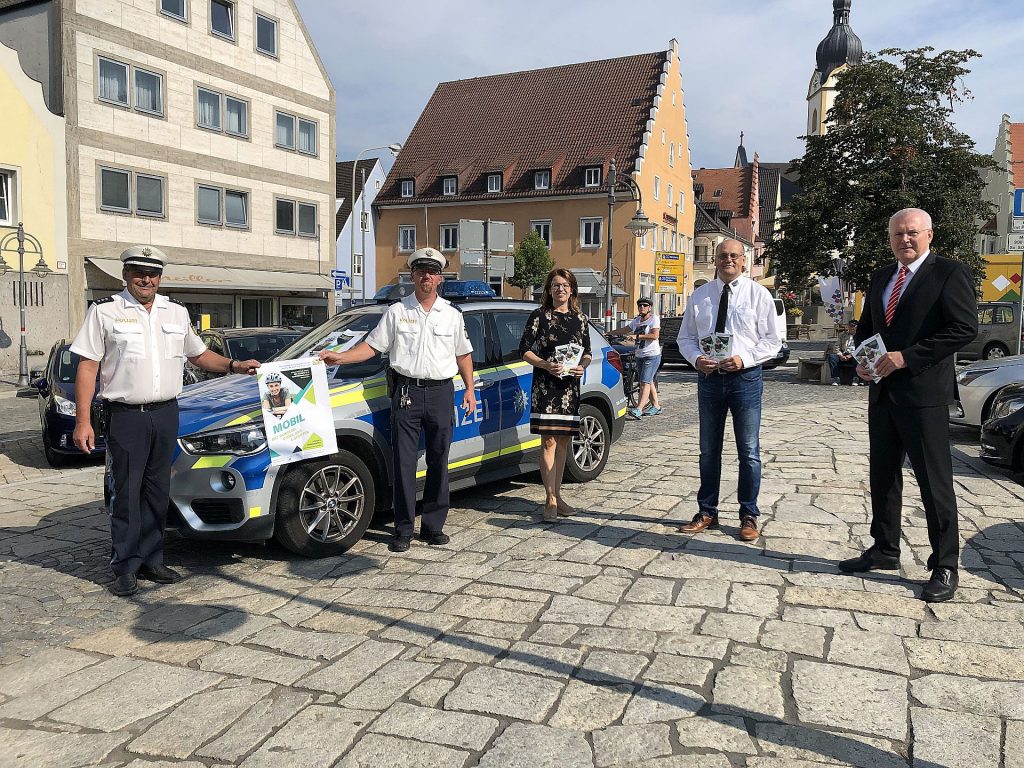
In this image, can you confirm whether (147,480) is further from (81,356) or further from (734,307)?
(734,307)

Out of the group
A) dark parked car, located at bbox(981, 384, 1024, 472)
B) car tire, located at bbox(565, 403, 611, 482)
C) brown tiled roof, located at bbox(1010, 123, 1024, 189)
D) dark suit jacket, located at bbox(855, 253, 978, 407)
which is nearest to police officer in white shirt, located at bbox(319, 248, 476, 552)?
car tire, located at bbox(565, 403, 611, 482)

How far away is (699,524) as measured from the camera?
19.5 ft

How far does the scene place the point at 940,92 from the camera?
65.0 ft

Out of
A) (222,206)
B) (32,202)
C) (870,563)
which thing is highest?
(222,206)

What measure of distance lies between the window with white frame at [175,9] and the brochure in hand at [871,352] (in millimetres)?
27842

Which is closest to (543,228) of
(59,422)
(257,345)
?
(257,345)

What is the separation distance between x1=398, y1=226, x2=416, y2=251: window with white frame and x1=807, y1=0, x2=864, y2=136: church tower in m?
41.8

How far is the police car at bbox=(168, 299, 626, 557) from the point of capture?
5.15 meters

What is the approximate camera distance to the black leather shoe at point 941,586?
450cm

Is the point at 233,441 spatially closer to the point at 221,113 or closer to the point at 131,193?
the point at 131,193

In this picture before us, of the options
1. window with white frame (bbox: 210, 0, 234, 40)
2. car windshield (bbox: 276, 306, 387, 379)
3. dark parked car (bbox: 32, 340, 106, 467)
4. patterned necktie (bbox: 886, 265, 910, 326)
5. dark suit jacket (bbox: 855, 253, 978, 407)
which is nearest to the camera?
dark suit jacket (bbox: 855, 253, 978, 407)

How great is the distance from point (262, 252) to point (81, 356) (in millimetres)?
28158

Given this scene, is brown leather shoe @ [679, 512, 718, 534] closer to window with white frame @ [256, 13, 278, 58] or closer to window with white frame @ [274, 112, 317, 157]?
window with white frame @ [274, 112, 317, 157]

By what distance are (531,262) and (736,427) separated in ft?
130
